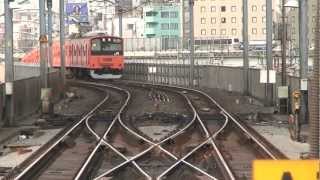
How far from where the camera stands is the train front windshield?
Answer: 183 feet

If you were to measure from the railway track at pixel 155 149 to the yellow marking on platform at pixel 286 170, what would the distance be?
21.1 feet

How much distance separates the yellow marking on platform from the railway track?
6419 millimetres

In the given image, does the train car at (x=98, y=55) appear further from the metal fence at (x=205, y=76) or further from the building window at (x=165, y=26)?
the building window at (x=165, y=26)

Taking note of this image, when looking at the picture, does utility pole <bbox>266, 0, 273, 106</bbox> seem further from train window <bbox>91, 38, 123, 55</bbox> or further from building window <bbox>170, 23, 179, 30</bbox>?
building window <bbox>170, 23, 179, 30</bbox>

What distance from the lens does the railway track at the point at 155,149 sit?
13.1 metres

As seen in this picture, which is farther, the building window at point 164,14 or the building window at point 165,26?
the building window at point 165,26

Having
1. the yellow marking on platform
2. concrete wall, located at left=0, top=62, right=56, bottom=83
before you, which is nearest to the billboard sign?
concrete wall, located at left=0, top=62, right=56, bottom=83

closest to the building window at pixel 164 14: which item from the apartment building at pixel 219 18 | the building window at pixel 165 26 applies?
the building window at pixel 165 26

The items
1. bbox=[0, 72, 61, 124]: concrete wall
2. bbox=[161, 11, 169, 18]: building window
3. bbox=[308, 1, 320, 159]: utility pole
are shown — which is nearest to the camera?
bbox=[308, 1, 320, 159]: utility pole

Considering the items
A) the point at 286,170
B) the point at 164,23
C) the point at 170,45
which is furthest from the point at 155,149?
the point at 164,23

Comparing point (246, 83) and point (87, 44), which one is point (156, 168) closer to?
point (246, 83)

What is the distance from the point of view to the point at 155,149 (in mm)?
16422

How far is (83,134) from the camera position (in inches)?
816

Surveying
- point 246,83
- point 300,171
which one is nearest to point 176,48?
point 246,83
